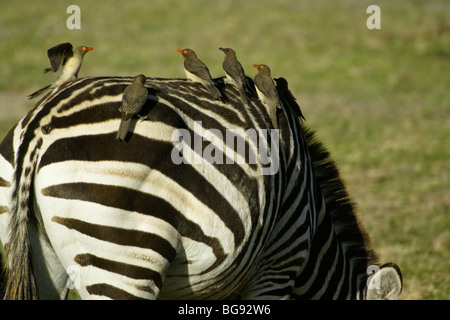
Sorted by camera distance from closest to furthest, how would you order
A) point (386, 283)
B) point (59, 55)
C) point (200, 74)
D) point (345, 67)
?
point (200, 74)
point (59, 55)
point (386, 283)
point (345, 67)

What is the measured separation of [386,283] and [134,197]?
2.11 metres

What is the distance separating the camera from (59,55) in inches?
148

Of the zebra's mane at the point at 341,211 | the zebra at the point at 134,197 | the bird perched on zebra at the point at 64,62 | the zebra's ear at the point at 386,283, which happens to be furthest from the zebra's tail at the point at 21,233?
the zebra's ear at the point at 386,283

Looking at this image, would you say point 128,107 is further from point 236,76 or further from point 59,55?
point 59,55

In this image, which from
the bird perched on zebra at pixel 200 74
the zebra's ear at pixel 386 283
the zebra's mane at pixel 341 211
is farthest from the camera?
the zebra's mane at pixel 341 211

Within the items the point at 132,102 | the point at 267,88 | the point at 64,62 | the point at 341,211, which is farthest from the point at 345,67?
the point at 132,102

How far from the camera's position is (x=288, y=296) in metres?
3.74

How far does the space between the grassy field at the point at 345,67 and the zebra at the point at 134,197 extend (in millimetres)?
2906

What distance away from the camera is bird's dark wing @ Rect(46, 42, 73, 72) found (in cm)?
374

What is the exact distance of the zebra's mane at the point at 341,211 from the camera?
14.0 feet

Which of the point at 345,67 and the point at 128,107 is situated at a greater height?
the point at 345,67

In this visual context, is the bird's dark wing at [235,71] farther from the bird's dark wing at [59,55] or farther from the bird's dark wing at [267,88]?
the bird's dark wing at [59,55]

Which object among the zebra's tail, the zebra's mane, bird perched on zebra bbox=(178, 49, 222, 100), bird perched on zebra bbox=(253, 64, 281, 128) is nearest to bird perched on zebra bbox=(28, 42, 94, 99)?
bird perched on zebra bbox=(178, 49, 222, 100)
